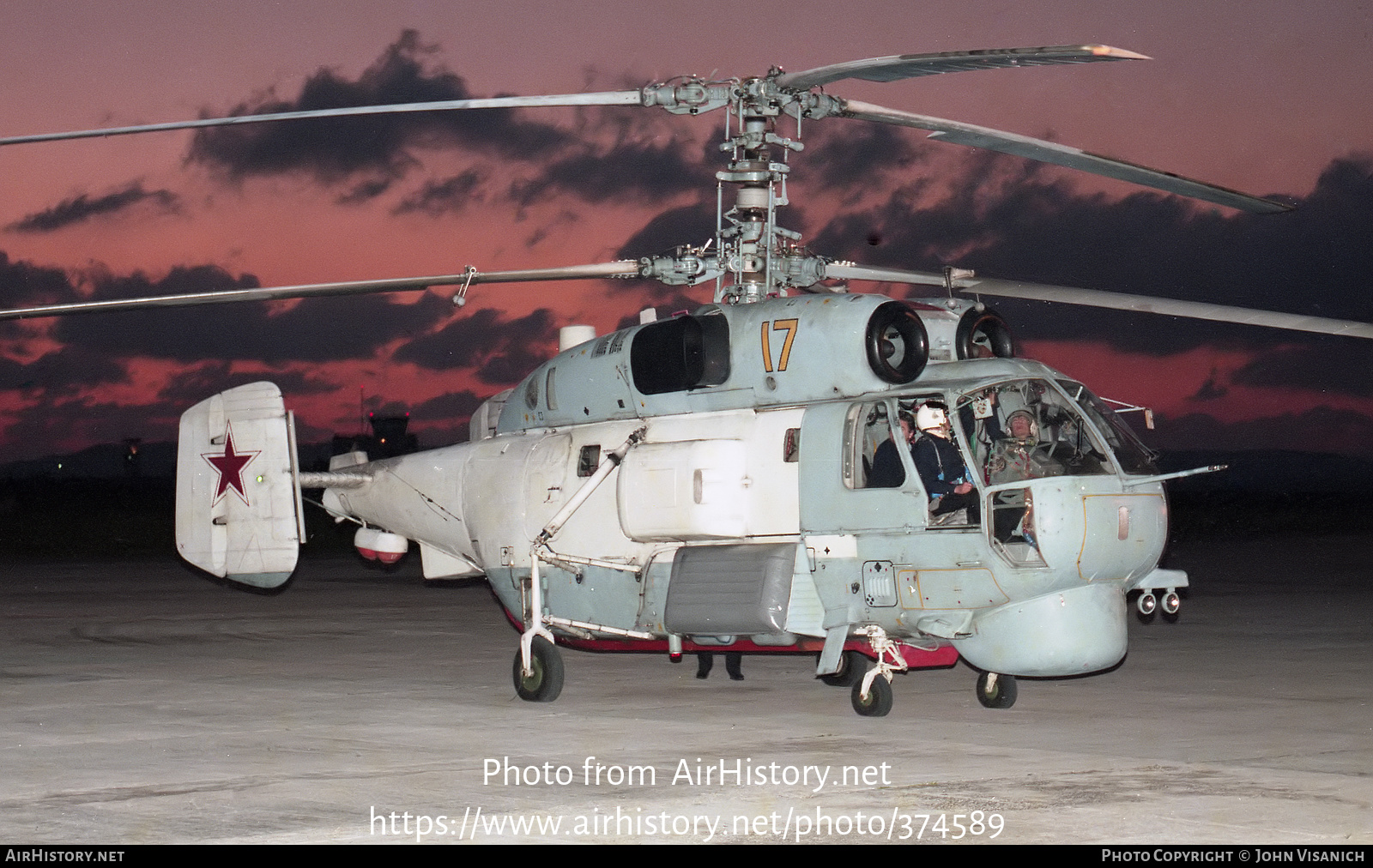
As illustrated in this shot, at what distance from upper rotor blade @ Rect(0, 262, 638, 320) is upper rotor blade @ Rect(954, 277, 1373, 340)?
299cm

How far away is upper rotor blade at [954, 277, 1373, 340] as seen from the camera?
1080 cm

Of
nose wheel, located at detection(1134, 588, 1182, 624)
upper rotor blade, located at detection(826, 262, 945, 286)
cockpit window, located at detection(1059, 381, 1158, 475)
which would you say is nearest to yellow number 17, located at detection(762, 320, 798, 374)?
upper rotor blade, located at detection(826, 262, 945, 286)

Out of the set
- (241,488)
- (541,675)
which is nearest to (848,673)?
(541,675)


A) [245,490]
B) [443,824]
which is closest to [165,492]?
[245,490]

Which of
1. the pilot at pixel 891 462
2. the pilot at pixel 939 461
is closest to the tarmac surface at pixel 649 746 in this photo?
the pilot at pixel 939 461

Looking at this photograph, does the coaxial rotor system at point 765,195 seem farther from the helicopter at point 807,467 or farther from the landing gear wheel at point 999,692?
the landing gear wheel at point 999,692

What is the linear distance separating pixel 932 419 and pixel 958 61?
2.67 meters

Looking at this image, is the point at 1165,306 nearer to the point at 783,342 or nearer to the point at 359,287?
the point at 783,342

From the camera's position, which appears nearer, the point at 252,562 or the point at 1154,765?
the point at 1154,765

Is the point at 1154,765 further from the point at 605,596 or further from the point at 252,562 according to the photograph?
the point at 252,562

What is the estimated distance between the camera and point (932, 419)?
10828 millimetres

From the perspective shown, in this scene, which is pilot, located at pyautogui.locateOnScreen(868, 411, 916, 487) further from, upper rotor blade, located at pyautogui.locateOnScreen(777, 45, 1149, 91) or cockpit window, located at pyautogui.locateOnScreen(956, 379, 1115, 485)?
upper rotor blade, located at pyautogui.locateOnScreen(777, 45, 1149, 91)
